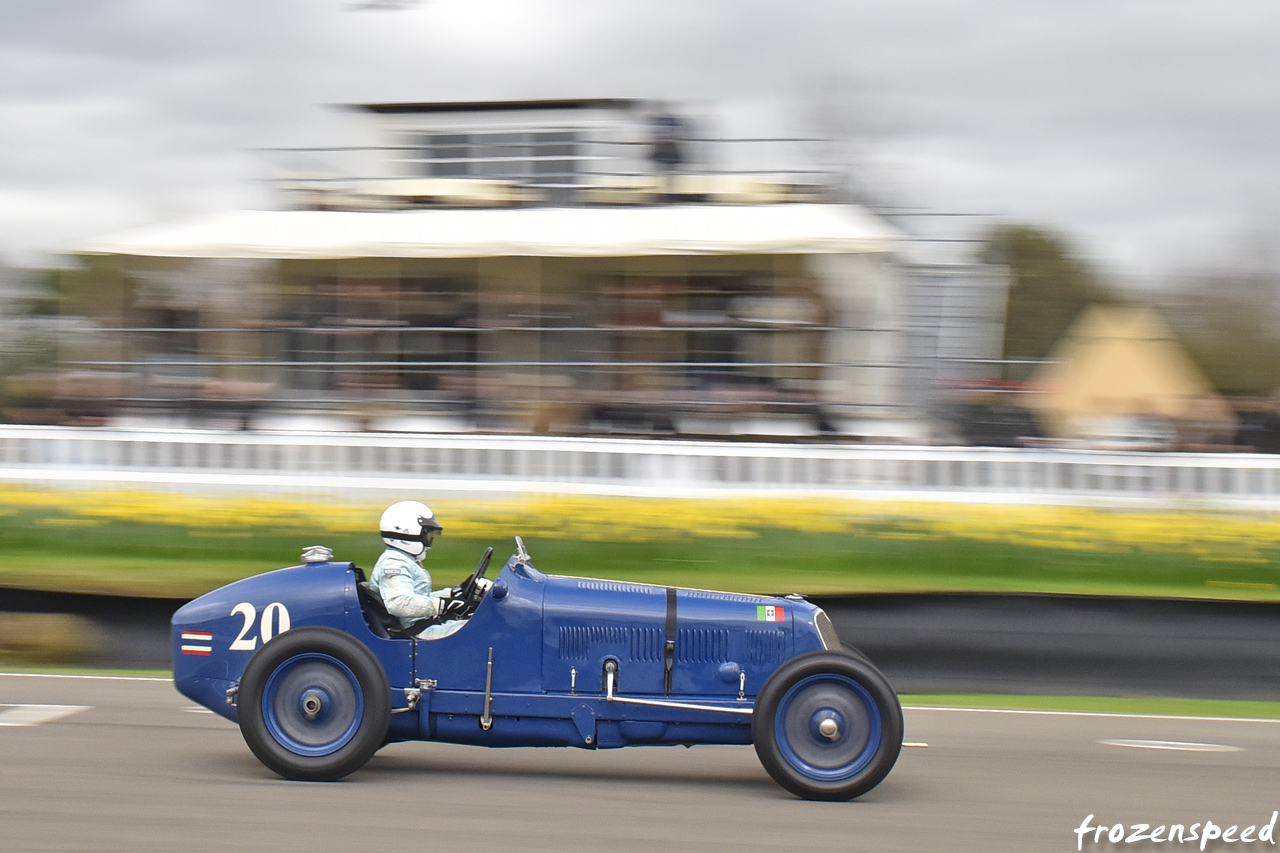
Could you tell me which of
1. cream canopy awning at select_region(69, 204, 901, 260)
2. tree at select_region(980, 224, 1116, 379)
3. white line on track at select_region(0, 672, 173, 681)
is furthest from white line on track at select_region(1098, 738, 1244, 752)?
tree at select_region(980, 224, 1116, 379)

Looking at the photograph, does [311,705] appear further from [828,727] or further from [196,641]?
[828,727]

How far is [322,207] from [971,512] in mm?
7638

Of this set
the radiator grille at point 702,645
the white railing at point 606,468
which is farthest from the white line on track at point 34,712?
the white railing at point 606,468

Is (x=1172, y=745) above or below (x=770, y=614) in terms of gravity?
below

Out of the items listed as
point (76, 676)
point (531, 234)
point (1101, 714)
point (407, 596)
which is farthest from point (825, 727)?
point (531, 234)

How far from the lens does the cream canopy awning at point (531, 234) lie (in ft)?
41.6

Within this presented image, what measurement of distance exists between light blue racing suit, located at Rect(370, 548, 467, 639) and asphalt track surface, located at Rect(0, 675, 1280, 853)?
58cm

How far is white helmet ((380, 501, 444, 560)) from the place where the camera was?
17.6 ft

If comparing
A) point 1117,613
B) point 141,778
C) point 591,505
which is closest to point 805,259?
point 591,505

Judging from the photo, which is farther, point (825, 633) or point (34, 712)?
point (34, 712)

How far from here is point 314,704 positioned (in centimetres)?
510

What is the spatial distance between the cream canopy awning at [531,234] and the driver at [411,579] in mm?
7386

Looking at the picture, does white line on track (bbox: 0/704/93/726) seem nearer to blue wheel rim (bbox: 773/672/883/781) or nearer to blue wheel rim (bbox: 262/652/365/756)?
blue wheel rim (bbox: 262/652/365/756)

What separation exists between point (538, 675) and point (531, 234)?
8481mm
